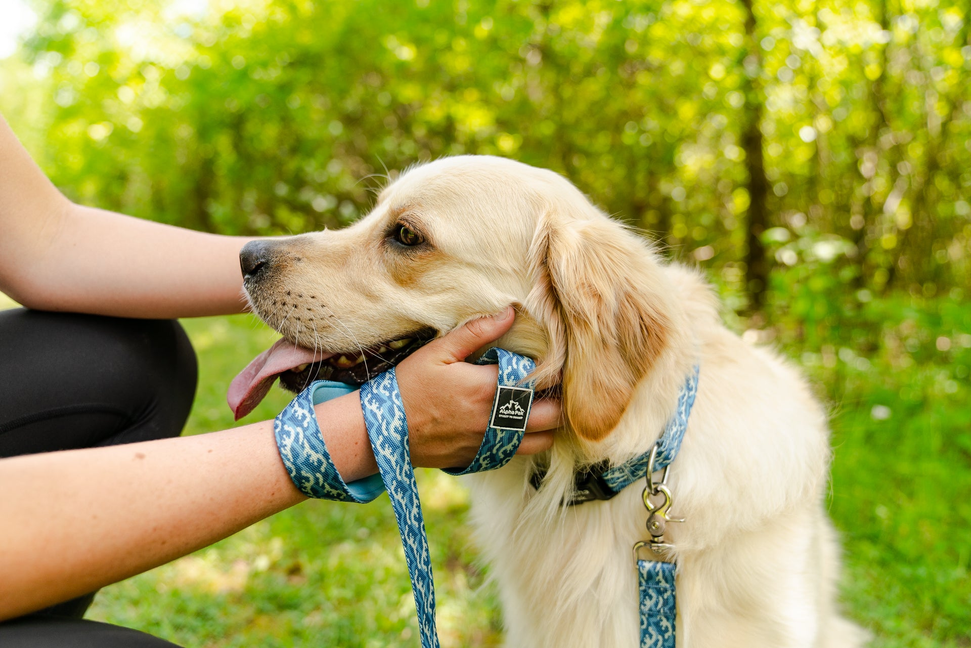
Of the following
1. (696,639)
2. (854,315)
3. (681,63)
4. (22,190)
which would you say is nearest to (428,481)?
(696,639)

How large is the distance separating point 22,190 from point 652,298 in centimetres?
153

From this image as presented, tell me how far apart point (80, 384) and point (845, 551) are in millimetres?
2807

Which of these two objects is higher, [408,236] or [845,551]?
[408,236]

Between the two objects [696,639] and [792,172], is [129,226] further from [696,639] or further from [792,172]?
[792,172]

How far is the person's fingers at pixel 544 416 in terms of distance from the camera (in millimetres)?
1413

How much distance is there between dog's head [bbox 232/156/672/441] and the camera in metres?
1.46

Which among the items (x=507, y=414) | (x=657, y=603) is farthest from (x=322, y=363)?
(x=657, y=603)

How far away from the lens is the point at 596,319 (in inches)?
56.3

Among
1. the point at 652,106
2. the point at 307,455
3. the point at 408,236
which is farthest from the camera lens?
the point at 652,106

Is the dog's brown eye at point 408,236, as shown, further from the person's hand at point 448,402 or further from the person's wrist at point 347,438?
the person's wrist at point 347,438

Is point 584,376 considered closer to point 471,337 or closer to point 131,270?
point 471,337

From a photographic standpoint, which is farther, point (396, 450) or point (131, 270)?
point (131, 270)

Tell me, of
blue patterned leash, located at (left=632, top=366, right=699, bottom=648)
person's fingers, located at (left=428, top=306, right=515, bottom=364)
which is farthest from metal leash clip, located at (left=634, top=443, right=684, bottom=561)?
person's fingers, located at (left=428, top=306, right=515, bottom=364)

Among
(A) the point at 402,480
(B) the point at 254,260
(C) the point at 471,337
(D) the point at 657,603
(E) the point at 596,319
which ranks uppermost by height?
(E) the point at 596,319
